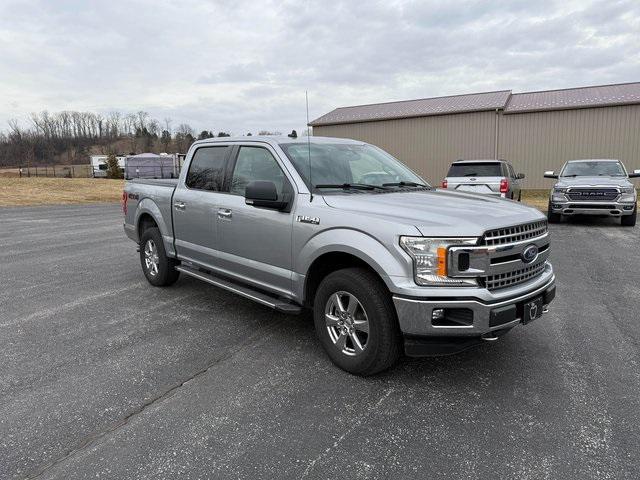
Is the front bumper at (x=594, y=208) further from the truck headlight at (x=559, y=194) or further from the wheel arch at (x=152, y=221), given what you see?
the wheel arch at (x=152, y=221)

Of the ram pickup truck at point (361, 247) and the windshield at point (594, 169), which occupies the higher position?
the windshield at point (594, 169)

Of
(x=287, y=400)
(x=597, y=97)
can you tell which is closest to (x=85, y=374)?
(x=287, y=400)

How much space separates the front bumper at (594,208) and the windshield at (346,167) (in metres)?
8.70

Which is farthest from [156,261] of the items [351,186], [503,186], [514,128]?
[514,128]

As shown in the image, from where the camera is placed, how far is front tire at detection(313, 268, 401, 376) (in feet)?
11.1

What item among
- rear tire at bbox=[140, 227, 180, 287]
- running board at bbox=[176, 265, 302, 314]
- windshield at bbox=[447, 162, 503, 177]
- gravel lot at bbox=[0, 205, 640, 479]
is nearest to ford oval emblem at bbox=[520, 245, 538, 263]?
gravel lot at bbox=[0, 205, 640, 479]

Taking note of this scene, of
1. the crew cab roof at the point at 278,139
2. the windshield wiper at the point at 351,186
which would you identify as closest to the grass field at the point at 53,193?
the crew cab roof at the point at 278,139

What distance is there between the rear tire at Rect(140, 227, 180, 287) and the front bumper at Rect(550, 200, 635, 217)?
10.0 metres

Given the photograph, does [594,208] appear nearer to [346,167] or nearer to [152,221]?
[346,167]

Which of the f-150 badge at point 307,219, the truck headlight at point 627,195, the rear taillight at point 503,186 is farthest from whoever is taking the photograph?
the rear taillight at point 503,186

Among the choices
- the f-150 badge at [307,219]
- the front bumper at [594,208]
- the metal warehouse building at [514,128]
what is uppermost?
the metal warehouse building at [514,128]

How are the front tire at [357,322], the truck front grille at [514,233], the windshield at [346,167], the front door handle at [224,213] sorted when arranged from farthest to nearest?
the front door handle at [224,213]
the windshield at [346,167]
the front tire at [357,322]
the truck front grille at [514,233]

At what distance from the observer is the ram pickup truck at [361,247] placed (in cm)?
318

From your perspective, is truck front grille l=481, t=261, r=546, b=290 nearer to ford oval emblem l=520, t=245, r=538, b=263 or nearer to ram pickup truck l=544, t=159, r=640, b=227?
ford oval emblem l=520, t=245, r=538, b=263
